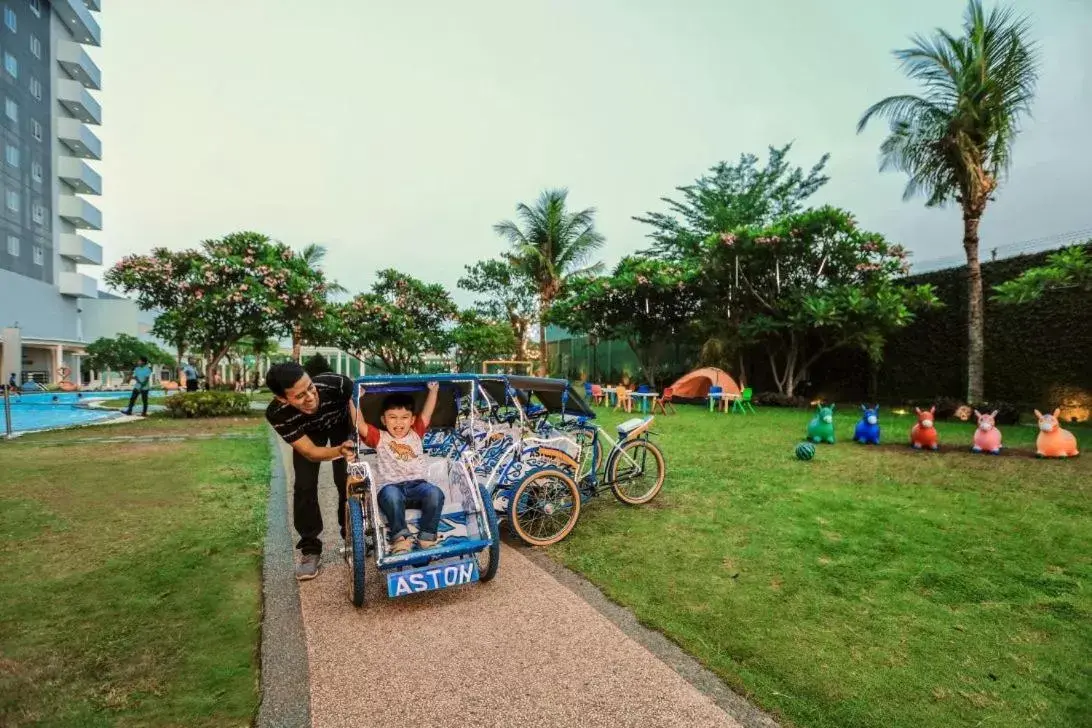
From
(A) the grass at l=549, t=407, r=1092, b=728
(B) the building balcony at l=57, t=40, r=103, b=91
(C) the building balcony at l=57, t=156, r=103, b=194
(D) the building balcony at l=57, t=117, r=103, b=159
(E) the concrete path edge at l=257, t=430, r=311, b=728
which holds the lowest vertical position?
(E) the concrete path edge at l=257, t=430, r=311, b=728

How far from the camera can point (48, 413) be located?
56.7 feet

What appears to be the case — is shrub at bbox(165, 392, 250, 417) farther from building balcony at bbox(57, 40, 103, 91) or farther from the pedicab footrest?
building balcony at bbox(57, 40, 103, 91)

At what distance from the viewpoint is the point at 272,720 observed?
2.38 m

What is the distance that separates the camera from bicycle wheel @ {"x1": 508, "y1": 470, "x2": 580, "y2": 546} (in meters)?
4.62

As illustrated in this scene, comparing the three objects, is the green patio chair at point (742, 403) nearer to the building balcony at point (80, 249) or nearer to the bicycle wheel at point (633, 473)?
the bicycle wheel at point (633, 473)

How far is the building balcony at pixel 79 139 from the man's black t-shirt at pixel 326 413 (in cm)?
4252

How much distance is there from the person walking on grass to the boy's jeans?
400 millimetres

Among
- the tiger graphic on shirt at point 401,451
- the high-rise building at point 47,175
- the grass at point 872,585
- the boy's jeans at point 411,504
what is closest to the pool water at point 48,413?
the high-rise building at point 47,175

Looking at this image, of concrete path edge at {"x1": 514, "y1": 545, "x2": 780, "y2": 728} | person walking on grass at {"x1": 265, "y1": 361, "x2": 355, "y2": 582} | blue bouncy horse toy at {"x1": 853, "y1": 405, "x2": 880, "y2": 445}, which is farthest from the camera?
blue bouncy horse toy at {"x1": 853, "y1": 405, "x2": 880, "y2": 445}

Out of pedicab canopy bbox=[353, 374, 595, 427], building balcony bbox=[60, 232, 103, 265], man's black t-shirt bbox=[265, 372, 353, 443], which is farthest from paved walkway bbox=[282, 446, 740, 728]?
building balcony bbox=[60, 232, 103, 265]

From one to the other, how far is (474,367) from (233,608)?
84.4ft

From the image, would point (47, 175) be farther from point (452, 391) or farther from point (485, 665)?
point (485, 665)

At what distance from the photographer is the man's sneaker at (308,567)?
3.96 meters

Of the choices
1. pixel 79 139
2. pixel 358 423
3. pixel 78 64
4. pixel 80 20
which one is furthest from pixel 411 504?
pixel 80 20
